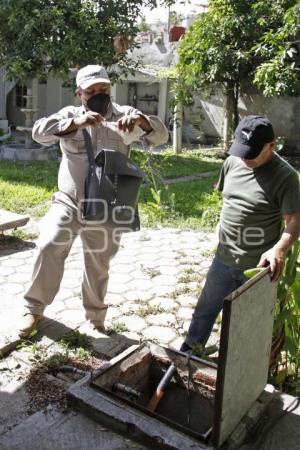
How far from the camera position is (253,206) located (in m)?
2.99

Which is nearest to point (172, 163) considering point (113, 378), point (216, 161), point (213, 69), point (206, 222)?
point (216, 161)

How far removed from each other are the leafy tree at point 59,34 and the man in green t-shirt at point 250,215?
28.2 ft

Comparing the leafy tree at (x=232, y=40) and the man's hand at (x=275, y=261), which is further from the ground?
the leafy tree at (x=232, y=40)

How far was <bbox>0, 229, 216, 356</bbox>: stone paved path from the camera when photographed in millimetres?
4027

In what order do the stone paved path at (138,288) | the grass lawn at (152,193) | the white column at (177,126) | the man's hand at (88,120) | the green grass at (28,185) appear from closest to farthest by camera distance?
the man's hand at (88,120) → the stone paved path at (138,288) → the grass lawn at (152,193) → the green grass at (28,185) → the white column at (177,126)

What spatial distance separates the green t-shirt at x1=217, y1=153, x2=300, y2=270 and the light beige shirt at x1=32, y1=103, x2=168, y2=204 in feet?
1.88

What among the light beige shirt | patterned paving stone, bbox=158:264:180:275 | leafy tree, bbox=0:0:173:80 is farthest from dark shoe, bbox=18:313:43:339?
leafy tree, bbox=0:0:173:80

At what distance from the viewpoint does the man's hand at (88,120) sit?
3.08 metres

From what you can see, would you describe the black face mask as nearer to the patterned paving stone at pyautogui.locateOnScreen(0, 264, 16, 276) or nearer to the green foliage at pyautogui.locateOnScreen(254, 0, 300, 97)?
the patterned paving stone at pyautogui.locateOnScreen(0, 264, 16, 276)

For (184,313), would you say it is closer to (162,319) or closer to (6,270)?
(162,319)

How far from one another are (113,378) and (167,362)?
37 cm

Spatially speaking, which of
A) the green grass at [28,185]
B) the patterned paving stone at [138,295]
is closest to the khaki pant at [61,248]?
the patterned paving stone at [138,295]

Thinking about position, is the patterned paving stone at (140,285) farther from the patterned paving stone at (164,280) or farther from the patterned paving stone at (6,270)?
the patterned paving stone at (6,270)

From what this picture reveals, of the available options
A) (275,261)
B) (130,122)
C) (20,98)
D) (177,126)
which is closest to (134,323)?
(130,122)
